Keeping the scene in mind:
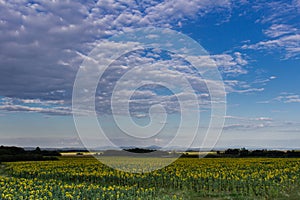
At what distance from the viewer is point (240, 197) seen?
16.9 meters

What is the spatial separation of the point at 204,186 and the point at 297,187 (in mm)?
5751

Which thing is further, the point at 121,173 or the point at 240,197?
the point at 121,173

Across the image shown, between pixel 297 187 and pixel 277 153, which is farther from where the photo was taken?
pixel 277 153

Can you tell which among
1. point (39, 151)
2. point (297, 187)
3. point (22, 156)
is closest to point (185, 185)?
point (297, 187)

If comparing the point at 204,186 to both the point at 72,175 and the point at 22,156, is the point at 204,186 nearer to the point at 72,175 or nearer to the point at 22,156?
the point at 72,175

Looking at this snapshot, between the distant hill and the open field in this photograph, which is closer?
the open field

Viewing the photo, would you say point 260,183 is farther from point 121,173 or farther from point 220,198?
point 121,173

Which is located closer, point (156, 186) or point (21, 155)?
point (156, 186)

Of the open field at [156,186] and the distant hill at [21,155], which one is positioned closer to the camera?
the open field at [156,186]

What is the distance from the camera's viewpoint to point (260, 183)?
19156mm

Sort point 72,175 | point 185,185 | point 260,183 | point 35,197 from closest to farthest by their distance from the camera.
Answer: point 35,197
point 260,183
point 185,185
point 72,175

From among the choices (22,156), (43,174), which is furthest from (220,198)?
(22,156)

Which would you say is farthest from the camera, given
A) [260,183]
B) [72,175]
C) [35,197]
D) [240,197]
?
[72,175]

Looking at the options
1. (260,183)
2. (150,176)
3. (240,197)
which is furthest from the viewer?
(150,176)
